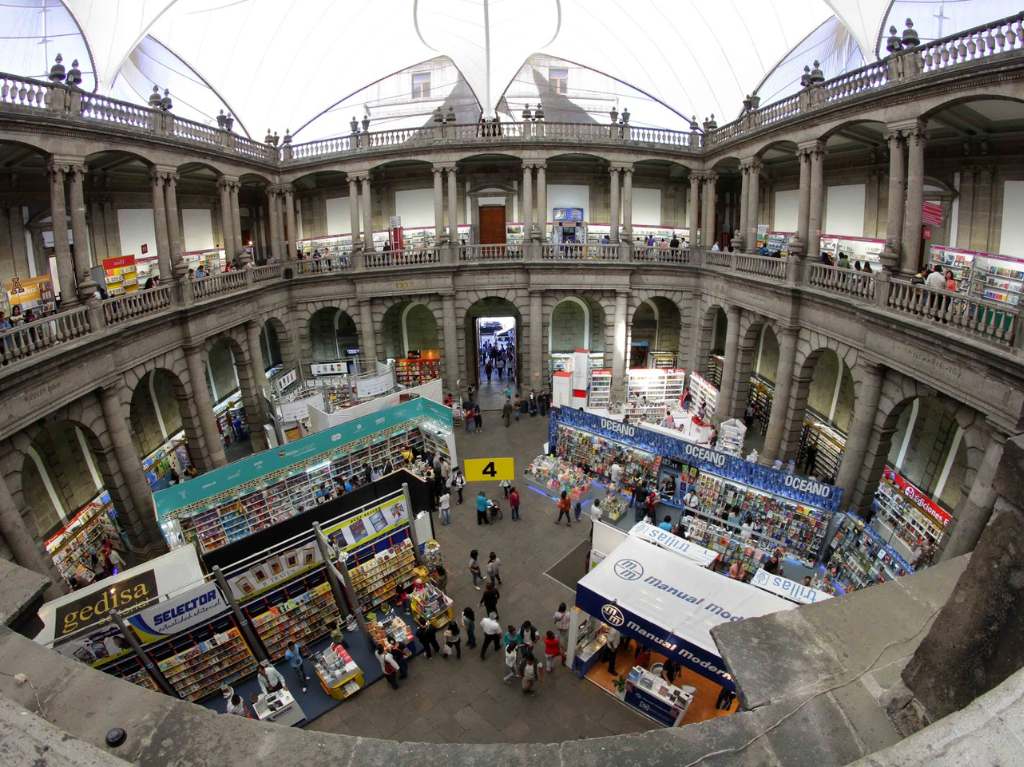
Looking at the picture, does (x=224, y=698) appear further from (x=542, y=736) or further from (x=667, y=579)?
(x=667, y=579)

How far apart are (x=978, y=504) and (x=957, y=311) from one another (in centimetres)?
430

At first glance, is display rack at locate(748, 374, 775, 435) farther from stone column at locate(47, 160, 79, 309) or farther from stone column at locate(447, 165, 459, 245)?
stone column at locate(47, 160, 79, 309)

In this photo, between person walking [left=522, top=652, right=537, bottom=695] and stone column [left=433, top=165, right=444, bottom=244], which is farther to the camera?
stone column [left=433, top=165, right=444, bottom=244]

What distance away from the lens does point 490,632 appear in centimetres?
1376

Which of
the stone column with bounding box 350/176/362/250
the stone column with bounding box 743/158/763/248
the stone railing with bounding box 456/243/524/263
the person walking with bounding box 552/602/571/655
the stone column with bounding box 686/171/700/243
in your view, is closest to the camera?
the person walking with bounding box 552/602/571/655

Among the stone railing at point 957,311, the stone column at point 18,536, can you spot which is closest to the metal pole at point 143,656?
the stone column at point 18,536

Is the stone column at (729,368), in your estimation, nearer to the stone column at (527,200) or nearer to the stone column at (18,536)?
the stone column at (527,200)

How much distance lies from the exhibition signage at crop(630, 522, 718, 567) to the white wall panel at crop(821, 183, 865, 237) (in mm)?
15996

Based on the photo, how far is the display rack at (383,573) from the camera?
1479cm

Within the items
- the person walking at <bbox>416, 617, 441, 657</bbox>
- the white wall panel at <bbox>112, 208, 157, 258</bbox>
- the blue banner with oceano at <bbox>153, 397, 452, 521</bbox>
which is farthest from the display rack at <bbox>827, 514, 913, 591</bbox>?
the white wall panel at <bbox>112, 208, 157, 258</bbox>

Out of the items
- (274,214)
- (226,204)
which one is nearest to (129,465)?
(226,204)

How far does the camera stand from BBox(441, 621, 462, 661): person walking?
1371 centimetres

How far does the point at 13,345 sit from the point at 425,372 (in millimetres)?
17660

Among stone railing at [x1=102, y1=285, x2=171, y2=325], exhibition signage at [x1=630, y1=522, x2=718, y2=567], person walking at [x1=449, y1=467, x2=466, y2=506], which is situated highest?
stone railing at [x1=102, y1=285, x2=171, y2=325]
